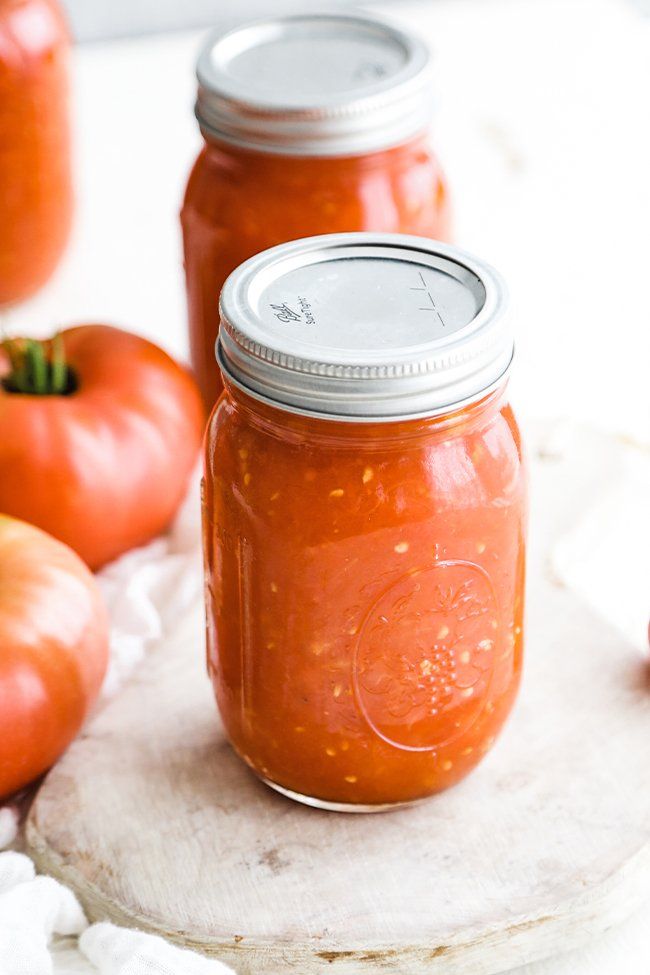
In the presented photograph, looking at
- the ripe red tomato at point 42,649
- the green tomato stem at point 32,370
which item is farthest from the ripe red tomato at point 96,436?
the ripe red tomato at point 42,649

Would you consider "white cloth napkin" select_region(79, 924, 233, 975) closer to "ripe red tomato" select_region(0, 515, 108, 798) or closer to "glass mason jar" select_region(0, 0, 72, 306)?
"ripe red tomato" select_region(0, 515, 108, 798)

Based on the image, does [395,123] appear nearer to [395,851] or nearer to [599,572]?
[599,572]

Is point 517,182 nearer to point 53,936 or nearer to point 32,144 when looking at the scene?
point 32,144

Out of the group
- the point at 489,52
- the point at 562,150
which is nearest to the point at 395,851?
the point at 562,150

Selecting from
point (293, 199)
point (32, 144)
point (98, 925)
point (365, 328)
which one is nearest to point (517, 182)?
point (32, 144)

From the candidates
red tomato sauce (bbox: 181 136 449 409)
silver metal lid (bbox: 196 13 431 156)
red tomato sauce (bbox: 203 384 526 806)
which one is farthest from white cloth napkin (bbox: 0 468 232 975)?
silver metal lid (bbox: 196 13 431 156)

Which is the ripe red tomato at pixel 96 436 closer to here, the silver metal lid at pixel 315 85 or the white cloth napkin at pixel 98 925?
the white cloth napkin at pixel 98 925
